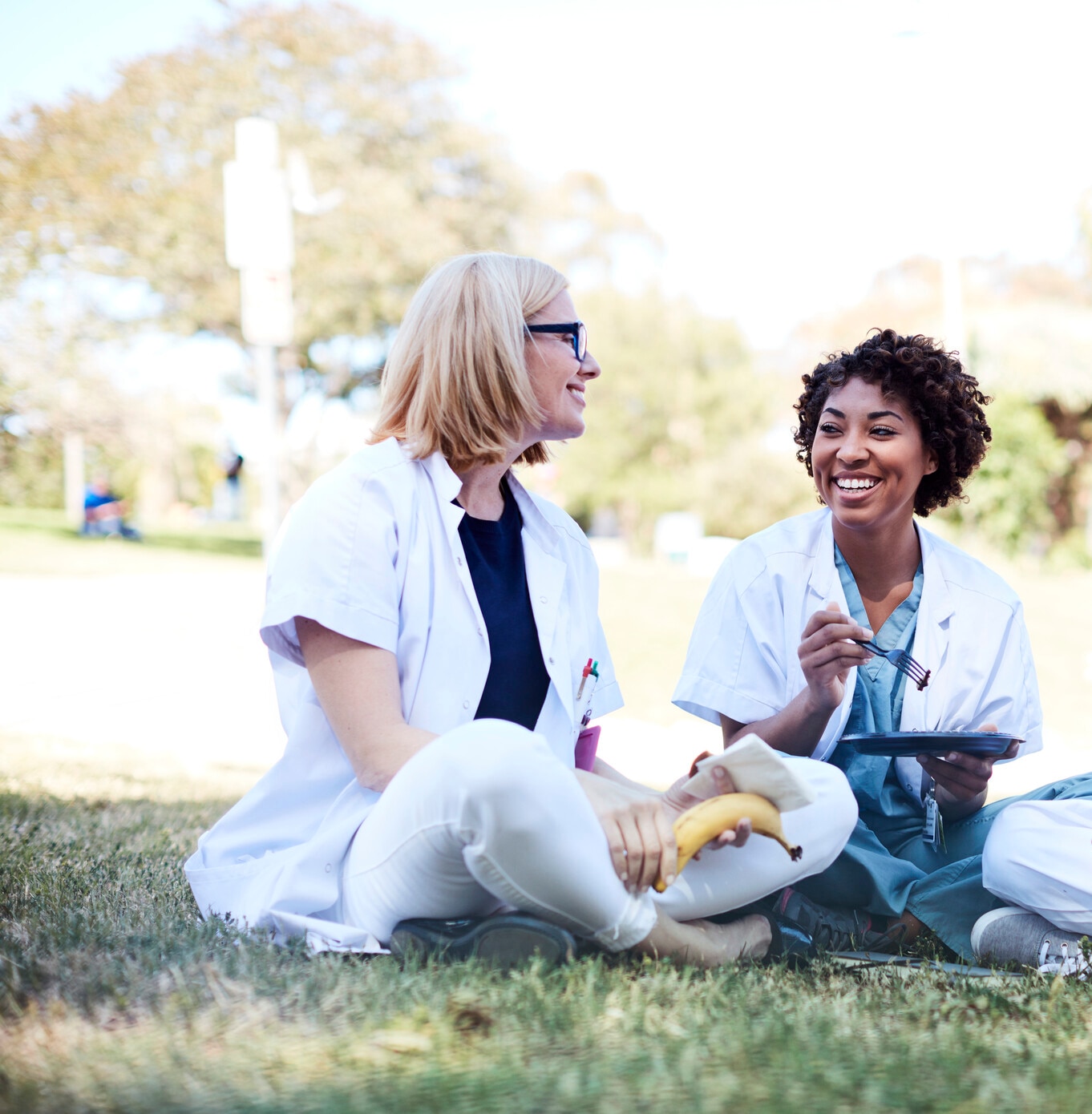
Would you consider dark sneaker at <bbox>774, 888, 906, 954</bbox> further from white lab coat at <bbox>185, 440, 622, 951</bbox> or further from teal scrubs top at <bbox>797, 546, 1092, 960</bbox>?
white lab coat at <bbox>185, 440, 622, 951</bbox>

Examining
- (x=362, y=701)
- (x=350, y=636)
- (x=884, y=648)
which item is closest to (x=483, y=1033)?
(x=362, y=701)

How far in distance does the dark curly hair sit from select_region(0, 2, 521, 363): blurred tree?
19.1 metres

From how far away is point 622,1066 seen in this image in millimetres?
1952

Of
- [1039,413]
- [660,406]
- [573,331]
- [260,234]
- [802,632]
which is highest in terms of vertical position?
[660,406]

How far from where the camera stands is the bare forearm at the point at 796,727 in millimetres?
3154

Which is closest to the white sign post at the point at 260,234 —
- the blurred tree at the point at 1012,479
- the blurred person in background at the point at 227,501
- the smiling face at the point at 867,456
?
the smiling face at the point at 867,456

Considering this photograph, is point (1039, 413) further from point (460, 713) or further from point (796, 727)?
point (460, 713)

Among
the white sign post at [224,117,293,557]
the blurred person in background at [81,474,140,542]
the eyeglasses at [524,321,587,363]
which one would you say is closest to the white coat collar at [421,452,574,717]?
the eyeglasses at [524,321,587,363]

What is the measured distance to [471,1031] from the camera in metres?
2.09

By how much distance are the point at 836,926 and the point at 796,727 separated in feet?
1.70

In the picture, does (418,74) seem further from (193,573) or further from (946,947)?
(946,947)

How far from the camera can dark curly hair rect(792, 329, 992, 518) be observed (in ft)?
11.5

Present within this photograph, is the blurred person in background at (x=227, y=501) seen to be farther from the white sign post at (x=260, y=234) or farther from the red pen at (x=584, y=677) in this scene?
the red pen at (x=584, y=677)

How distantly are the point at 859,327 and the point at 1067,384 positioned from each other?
21155 millimetres
